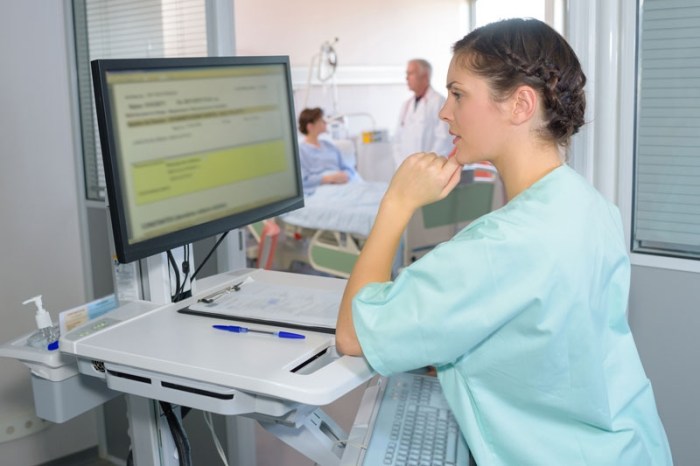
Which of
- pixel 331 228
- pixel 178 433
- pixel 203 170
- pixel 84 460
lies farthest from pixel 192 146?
pixel 331 228

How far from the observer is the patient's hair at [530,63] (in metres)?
1.06

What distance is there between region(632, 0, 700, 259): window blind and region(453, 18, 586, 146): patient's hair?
64cm

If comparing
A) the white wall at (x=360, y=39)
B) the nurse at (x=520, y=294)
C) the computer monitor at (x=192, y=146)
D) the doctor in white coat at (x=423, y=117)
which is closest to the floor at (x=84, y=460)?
the computer monitor at (x=192, y=146)

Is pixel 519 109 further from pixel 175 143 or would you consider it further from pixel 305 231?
pixel 305 231

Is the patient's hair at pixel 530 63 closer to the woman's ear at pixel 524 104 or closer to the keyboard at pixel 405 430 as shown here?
the woman's ear at pixel 524 104

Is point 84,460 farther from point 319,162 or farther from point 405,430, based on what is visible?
point 319,162

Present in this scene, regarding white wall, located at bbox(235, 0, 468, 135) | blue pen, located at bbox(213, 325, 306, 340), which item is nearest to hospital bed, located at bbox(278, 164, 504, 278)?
white wall, located at bbox(235, 0, 468, 135)

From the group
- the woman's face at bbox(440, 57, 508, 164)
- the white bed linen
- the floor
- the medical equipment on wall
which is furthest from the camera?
the medical equipment on wall

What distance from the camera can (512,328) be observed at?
102 centimetres

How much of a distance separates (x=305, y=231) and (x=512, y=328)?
4.15m

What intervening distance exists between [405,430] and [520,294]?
0.38m

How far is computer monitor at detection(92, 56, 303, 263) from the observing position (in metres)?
1.20

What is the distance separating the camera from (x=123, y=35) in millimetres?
2432

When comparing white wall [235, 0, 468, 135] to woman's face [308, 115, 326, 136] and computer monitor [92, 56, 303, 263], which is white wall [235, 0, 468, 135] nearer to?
woman's face [308, 115, 326, 136]
